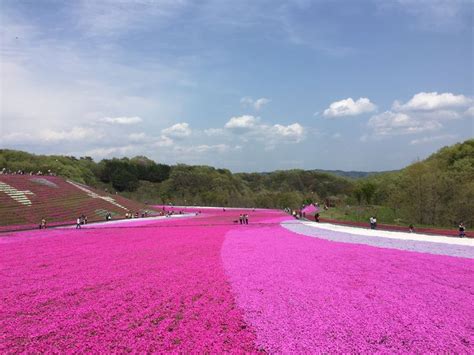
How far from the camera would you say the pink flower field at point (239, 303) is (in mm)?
7723

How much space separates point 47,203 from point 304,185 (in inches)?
4861

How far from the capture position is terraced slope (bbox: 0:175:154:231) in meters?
39.8

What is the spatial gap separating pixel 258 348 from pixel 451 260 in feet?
39.1

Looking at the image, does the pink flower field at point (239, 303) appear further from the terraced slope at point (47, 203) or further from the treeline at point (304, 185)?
the terraced slope at point (47, 203)

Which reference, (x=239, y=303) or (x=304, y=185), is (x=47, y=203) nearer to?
(x=239, y=303)

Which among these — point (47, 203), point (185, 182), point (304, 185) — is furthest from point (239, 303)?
point (304, 185)

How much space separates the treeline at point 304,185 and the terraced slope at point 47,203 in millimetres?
34717

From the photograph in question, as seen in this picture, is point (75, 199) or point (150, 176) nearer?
point (75, 199)

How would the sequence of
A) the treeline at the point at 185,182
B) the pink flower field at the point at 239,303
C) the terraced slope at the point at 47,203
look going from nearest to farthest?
the pink flower field at the point at 239,303, the terraced slope at the point at 47,203, the treeline at the point at 185,182

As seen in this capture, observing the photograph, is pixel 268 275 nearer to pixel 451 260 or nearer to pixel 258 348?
pixel 258 348

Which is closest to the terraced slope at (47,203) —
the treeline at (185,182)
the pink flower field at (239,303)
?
the pink flower field at (239,303)

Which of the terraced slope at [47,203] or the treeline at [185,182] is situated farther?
the treeline at [185,182]

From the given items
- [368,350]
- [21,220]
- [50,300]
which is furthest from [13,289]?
[21,220]

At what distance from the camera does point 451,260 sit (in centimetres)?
1616
